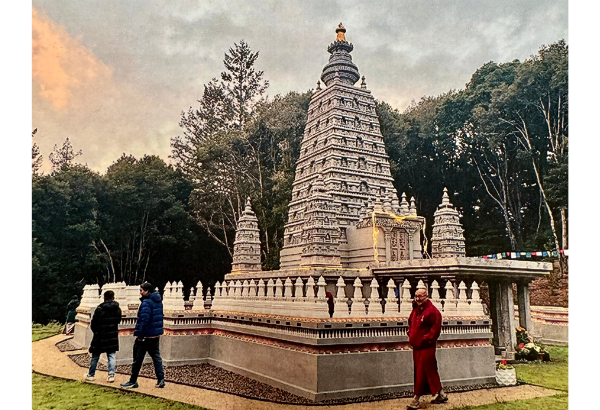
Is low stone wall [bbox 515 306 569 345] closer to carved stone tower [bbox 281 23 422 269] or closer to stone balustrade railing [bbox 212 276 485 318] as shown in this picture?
stone balustrade railing [bbox 212 276 485 318]

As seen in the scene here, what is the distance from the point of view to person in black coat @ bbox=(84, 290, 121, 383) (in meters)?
6.68

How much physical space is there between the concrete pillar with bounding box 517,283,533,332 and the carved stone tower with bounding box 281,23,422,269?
4372 millimetres

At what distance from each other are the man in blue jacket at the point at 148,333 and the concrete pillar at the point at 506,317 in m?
5.57


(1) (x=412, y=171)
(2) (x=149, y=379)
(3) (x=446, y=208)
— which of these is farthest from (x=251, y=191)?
(2) (x=149, y=379)

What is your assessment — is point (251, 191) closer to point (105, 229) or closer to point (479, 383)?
point (105, 229)

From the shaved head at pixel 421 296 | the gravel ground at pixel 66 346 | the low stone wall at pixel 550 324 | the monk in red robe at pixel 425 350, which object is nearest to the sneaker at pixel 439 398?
the monk in red robe at pixel 425 350

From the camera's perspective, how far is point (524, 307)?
27.5ft

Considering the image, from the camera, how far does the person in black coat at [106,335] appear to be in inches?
263

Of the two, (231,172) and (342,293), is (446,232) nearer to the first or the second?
(231,172)

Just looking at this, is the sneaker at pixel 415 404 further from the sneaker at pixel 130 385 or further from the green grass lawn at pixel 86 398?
the sneaker at pixel 130 385

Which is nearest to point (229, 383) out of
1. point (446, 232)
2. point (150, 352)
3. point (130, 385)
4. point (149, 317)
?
point (150, 352)

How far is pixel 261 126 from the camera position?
12281 mm

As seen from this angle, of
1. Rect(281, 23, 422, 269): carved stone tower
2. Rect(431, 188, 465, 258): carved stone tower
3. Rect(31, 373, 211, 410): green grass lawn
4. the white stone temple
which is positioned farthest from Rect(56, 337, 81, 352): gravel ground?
Rect(431, 188, 465, 258): carved stone tower

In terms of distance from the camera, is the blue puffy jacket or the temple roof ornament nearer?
the blue puffy jacket
